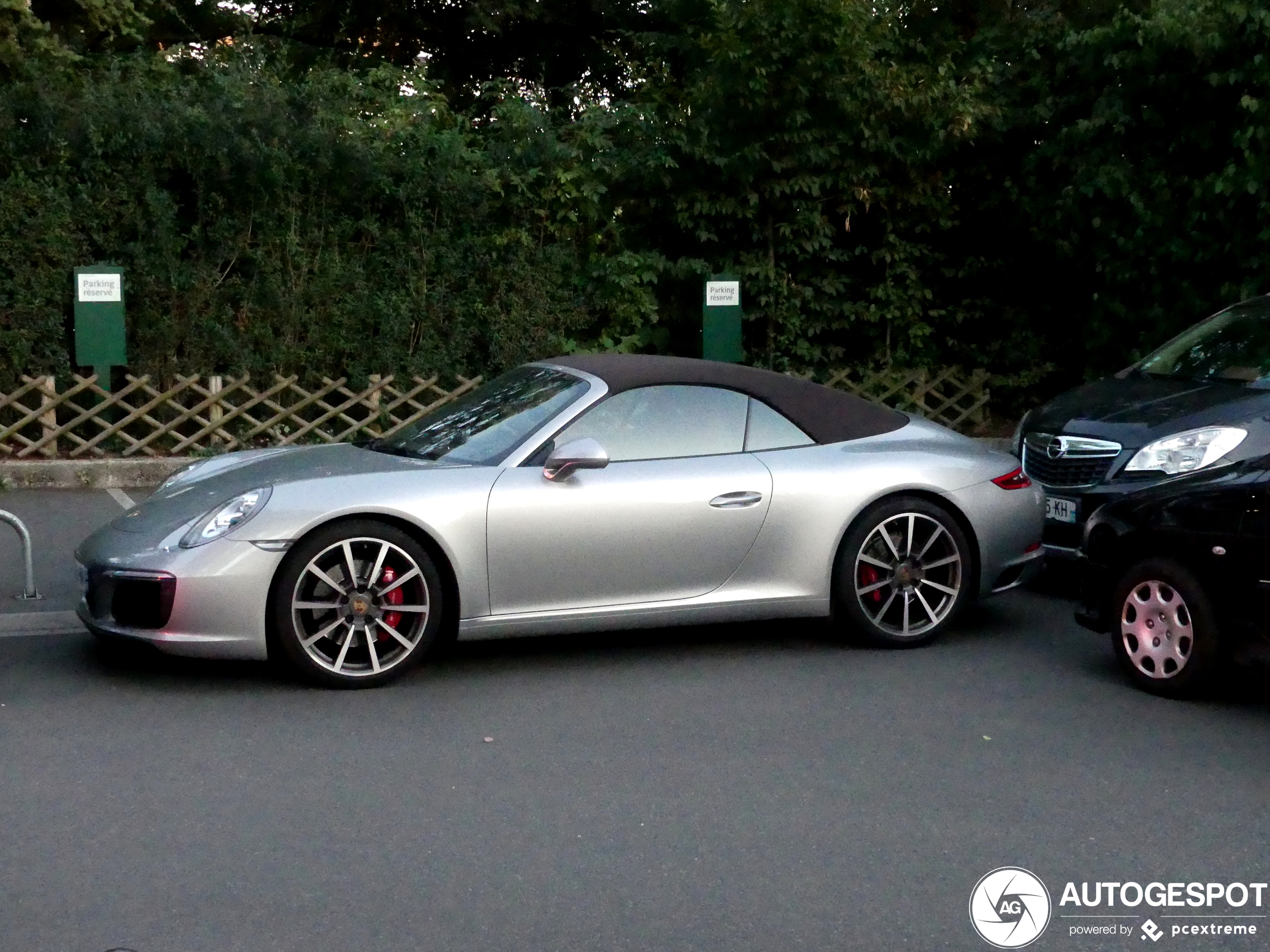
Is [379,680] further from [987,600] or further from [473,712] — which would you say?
[987,600]

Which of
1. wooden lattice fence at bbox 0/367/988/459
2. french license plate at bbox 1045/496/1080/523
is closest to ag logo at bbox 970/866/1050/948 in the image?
french license plate at bbox 1045/496/1080/523

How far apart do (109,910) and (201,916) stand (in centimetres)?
25

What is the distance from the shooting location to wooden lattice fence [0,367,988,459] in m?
12.1

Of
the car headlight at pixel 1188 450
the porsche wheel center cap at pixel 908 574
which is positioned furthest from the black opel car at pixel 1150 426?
the porsche wheel center cap at pixel 908 574

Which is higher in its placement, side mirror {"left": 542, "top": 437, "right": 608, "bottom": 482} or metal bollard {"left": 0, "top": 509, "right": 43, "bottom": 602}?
side mirror {"left": 542, "top": 437, "right": 608, "bottom": 482}

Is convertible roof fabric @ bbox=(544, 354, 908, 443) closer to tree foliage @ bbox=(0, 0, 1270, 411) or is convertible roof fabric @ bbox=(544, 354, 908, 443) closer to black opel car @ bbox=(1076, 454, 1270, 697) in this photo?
black opel car @ bbox=(1076, 454, 1270, 697)

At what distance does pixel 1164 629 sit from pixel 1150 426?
207cm

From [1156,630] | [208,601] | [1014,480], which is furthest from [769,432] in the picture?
[208,601]

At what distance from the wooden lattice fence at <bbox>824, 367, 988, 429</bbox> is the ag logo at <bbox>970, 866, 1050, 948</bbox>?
10491 millimetres

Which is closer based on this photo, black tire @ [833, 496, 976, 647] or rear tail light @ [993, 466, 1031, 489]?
black tire @ [833, 496, 976, 647]

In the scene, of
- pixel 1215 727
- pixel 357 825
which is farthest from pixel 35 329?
pixel 1215 727

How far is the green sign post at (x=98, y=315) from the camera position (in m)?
12.0

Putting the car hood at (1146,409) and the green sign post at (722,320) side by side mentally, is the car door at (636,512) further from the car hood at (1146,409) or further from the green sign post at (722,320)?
Answer: the green sign post at (722,320)

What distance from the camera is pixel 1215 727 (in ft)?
18.6
